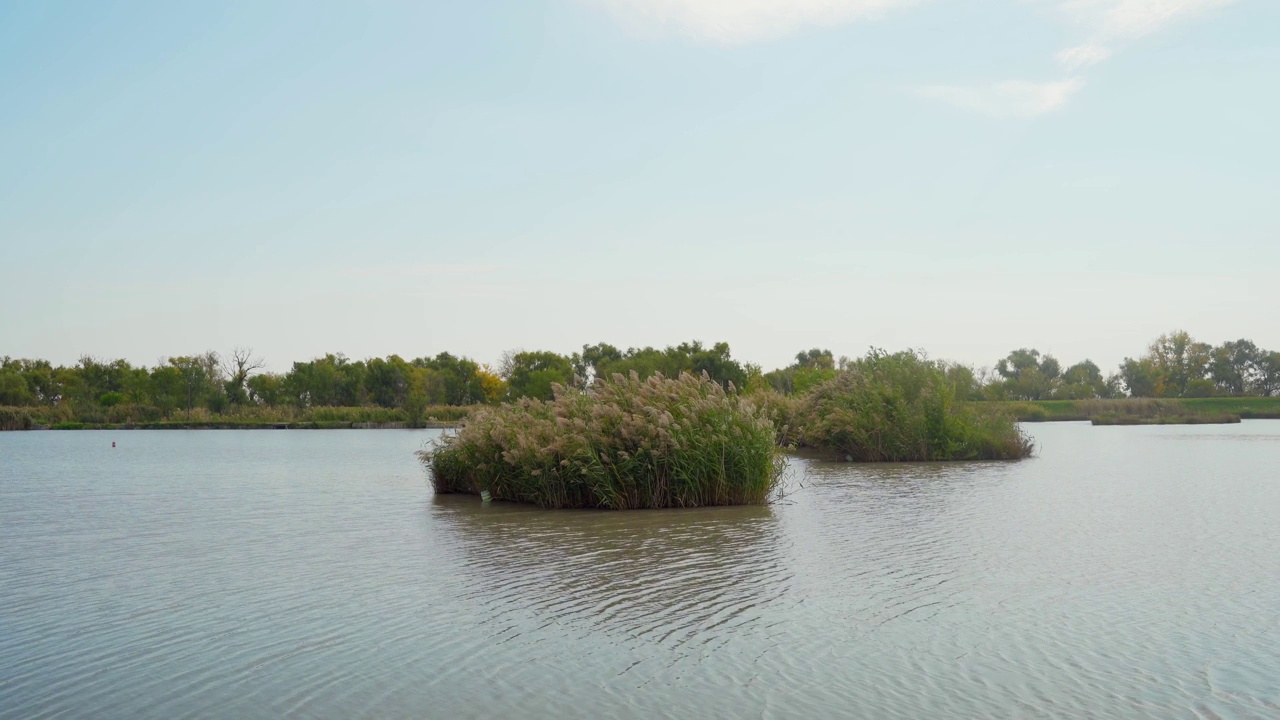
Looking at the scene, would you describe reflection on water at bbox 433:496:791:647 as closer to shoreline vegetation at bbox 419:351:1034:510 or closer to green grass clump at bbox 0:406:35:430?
shoreline vegetation at bbox 419:351:1034:510

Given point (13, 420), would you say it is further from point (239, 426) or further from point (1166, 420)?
point (1166, 420)

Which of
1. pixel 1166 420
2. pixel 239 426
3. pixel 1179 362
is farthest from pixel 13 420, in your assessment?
pixel 1179 362

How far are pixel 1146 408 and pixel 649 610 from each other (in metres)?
76.7

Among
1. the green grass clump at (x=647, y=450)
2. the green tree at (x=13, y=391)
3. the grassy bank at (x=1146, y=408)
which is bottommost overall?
the green grass clump at (x=647, y=450)

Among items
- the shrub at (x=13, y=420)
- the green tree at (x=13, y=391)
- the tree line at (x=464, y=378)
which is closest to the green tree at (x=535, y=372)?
the tree line at (x=464, y=378)

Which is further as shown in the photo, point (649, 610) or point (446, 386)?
point (446, 386)

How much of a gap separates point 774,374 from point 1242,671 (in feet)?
293

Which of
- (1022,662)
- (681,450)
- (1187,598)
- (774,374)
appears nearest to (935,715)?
(1022,662)

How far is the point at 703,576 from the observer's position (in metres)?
11.0

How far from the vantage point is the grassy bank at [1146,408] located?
74.8 metres

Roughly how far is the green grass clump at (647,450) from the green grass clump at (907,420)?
13.9 m

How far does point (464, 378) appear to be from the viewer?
112 meters

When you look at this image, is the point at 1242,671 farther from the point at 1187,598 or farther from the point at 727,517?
the point at 727,517

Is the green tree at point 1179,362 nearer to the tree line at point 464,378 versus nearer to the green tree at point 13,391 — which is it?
the tree line at point 464,378
